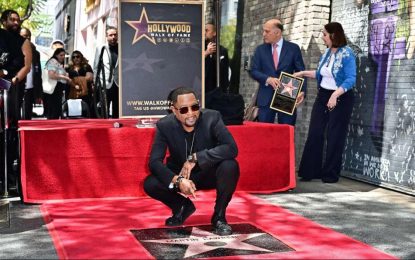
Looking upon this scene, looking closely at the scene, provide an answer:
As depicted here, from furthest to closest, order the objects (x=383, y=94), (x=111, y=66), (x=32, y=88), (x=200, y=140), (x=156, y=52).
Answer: (x=32, y=88) → (x=111, y=66) → (x=383, y=94) → (x=156, y=52) → (x=200, y=140)

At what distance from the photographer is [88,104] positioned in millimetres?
13445

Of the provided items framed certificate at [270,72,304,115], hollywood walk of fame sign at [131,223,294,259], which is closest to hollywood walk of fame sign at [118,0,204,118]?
framed certificate at [270,72,304,115]

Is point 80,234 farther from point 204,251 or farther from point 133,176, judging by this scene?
point 133,176

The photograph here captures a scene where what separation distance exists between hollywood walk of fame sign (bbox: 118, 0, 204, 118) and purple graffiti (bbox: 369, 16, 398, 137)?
2265 millimetres

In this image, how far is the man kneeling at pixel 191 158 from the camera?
18.4ft

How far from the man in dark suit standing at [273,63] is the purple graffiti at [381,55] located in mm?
918

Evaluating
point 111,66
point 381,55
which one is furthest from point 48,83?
point 381,55

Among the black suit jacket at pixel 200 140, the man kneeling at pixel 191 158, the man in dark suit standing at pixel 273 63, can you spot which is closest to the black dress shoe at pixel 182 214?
the man kneeling at pixel 191 158

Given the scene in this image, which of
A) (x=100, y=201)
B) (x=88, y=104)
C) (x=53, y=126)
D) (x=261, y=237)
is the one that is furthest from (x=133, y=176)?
(x=88, y=104)

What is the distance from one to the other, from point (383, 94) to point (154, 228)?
398 cm

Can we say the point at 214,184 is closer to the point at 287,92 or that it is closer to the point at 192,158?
the point at 192,158

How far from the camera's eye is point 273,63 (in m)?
9.05

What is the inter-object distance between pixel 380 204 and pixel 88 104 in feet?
24.1

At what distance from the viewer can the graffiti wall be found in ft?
26.8
